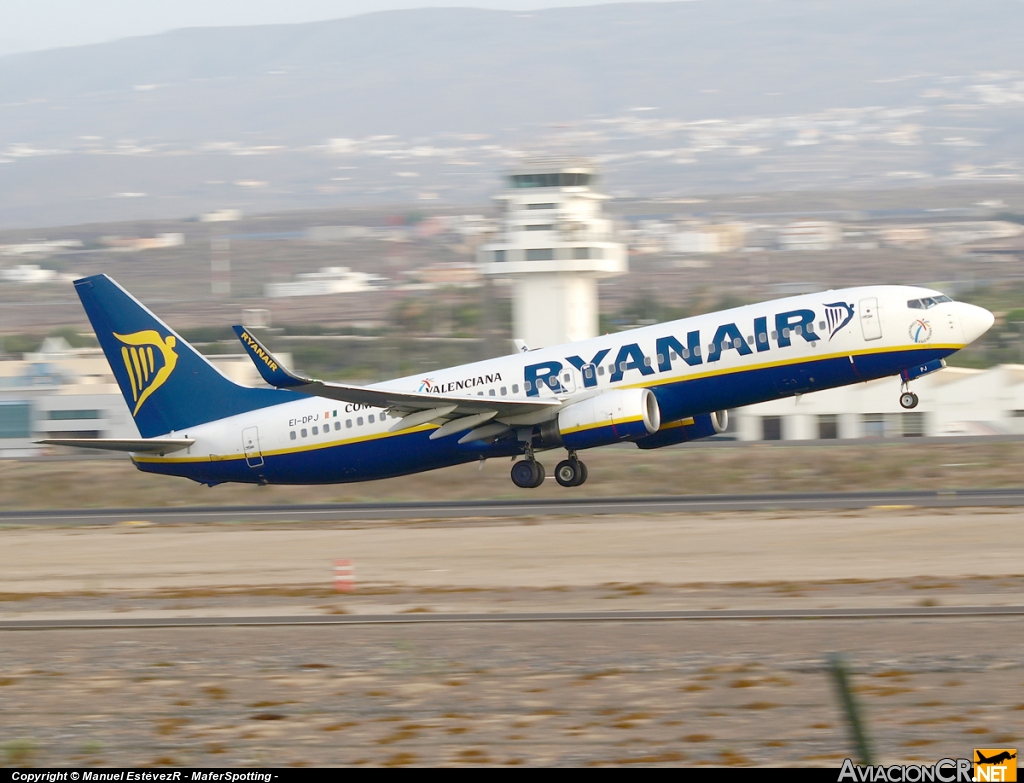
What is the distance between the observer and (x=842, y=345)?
32.1 m

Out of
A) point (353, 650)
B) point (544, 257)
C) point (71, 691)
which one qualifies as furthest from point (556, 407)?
point (544, 257)

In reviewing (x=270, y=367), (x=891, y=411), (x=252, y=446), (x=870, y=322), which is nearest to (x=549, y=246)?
(x=891, y=411)

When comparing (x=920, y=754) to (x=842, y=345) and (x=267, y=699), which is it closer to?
(x=267, y=699)

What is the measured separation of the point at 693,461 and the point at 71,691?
31376mm

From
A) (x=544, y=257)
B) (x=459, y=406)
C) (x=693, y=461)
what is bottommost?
(x=693, y=461)

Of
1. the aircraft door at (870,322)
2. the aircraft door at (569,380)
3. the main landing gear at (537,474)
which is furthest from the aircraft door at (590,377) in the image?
the aircraft door at (870,322)

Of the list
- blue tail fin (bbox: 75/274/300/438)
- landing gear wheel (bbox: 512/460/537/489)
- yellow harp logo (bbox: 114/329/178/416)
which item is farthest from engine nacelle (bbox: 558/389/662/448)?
yellow harp logo (bbox: 114/329/178/416)

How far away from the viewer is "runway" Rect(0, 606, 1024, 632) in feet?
54.6

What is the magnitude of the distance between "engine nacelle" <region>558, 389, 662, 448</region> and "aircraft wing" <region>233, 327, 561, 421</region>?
0.82m

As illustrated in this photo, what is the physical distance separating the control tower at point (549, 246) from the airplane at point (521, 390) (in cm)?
5292

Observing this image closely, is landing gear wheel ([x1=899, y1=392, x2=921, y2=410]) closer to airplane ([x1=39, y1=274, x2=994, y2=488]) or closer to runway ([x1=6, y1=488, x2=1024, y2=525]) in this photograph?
airplane ([x1=39, y1=274, x2=994, y2=488])

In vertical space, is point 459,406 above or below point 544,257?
below

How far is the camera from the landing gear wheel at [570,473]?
34719mm

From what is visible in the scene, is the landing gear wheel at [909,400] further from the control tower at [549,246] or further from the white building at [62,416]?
the white building at [62,416]
